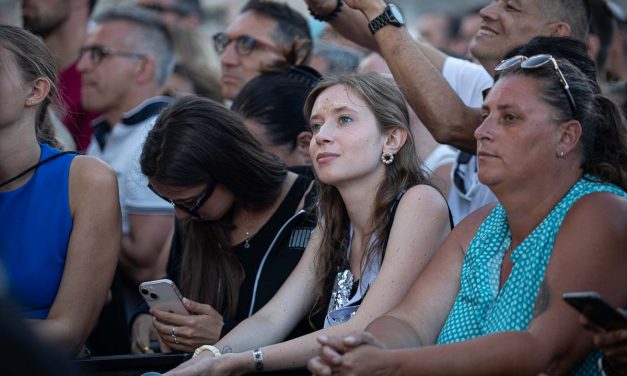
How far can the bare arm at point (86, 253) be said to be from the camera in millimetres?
3475

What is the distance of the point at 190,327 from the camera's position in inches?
144

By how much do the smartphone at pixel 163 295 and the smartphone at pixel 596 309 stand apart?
1.60 metres

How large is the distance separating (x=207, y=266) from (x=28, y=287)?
29.6 inches

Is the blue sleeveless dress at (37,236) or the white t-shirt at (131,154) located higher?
the blue sleeveless dress at (37,236)

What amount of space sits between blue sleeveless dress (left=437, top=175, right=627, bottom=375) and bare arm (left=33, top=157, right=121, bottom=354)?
124 cm

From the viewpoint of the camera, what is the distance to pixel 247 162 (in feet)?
12.8

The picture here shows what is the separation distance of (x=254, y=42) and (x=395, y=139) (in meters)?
1.95

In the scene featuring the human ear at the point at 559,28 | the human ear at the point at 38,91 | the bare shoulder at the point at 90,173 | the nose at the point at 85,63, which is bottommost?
the nose at the point at 85,63

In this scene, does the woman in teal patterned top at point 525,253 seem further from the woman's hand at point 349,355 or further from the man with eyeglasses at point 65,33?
the man with eyeglasses at point 65,33

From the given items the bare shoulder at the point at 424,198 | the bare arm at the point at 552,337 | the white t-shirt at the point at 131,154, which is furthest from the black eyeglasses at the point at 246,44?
the bare arm at the point at 552,337

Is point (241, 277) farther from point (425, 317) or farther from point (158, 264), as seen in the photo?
point (158, 264)

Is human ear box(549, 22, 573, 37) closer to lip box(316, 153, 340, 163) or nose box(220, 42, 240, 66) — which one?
lip box(316, 153, 340, 163)

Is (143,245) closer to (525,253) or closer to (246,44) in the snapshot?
(246,44)

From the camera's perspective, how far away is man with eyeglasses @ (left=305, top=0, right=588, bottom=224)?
12.0ft
